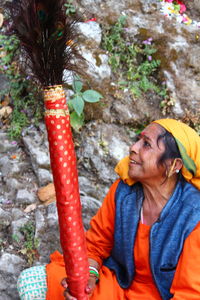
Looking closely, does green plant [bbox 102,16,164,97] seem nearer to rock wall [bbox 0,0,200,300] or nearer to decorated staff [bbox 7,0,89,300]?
rock wall [bbox 0,0,200,300]

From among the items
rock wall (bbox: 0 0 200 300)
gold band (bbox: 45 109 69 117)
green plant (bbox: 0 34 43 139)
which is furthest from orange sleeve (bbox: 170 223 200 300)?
green plant (bbox: 0 34 43 139)

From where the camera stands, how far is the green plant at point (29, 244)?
11.9 ft

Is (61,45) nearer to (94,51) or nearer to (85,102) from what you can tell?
(85,102)

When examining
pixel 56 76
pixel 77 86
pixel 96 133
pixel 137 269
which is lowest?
pixel 137 269

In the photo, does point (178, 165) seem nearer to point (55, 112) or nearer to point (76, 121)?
point (55, 112)

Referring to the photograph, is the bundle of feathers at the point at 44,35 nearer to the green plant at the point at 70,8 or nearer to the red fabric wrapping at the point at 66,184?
the red fabric wrapping at the point at 66,184

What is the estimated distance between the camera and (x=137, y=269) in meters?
2.91

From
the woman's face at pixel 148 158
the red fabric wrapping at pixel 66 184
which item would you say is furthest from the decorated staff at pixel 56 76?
the woman's face at pixel 148 158

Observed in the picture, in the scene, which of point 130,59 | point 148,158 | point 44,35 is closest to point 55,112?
Result: point 44,35

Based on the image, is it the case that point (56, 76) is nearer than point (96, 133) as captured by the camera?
Yes

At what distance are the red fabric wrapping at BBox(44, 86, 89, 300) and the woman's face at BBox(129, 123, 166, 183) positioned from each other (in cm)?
69

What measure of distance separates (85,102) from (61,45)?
2.48 meters

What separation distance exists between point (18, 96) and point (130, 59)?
1387mm

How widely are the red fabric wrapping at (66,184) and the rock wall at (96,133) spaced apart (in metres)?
1.36
